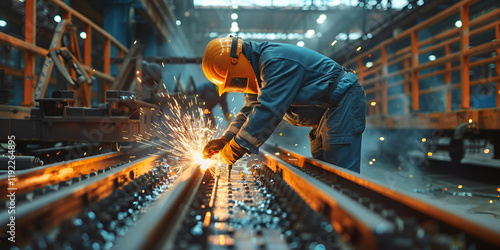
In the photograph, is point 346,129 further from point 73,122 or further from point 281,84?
point 73,122

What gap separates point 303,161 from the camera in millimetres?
2799

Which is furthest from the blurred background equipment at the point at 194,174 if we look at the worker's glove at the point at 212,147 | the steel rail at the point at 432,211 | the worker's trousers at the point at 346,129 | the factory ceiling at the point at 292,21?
the factory ceiling at the point at 292,21

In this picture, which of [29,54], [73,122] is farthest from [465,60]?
[29,54]

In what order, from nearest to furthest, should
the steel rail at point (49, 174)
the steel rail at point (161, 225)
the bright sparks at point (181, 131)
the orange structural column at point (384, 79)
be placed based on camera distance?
the steel rail at point (161, 225), the steel rail at point (49, 174), the bright sparks at point (181, 131), the orange structural column at point (384, 79)

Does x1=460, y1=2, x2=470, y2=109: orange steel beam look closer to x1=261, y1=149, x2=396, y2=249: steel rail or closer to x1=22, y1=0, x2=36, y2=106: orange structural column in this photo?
x1=261, y1=149, x2=396, y2=249: steel rail

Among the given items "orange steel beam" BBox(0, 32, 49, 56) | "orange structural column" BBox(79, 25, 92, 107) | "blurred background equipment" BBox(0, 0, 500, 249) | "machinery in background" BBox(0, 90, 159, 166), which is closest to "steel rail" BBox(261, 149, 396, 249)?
"blurred background equipment" BBox(0, 0, 500, 249)

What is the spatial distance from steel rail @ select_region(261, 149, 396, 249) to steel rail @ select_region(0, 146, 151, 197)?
4.53 feet

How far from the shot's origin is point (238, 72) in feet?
7.97

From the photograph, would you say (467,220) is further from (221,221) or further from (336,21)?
(336,21)

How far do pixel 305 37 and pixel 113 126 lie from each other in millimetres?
17116

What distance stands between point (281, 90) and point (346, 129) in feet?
2.31

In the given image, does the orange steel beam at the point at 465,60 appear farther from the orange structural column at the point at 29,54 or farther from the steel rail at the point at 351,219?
the orange structural column at the point at 29,54

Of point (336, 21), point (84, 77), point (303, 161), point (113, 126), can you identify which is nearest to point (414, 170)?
point (303, 161)

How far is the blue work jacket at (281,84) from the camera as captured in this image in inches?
84.5
